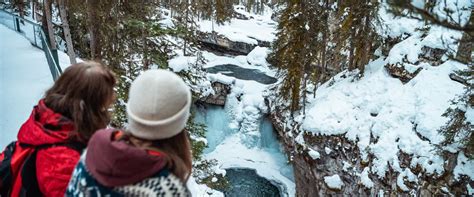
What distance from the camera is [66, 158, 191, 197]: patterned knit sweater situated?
4.57ft

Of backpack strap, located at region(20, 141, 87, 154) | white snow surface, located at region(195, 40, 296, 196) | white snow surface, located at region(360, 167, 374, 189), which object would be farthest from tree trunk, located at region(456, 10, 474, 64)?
white snow surface, located at region(195, 40, 296, 196)

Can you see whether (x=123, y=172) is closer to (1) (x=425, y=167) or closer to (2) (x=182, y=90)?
(2) (x=182, y=90)

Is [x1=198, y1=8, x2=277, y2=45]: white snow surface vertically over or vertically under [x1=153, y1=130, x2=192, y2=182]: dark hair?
under

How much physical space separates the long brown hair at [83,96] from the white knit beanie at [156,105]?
46 cm

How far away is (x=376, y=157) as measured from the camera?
10.3 metres

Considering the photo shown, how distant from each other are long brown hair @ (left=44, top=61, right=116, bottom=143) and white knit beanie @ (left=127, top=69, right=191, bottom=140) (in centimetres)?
46

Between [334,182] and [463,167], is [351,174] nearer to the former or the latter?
[334,182]

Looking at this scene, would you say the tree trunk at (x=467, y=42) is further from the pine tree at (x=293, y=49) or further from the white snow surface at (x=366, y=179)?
the pine tree at (x=293, y=49)

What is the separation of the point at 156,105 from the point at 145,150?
189 mm

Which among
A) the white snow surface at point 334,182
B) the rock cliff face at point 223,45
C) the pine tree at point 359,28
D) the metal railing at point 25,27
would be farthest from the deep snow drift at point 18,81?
the rock cliff face at point 223,45

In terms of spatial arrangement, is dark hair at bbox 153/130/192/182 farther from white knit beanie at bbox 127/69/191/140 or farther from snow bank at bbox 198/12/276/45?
snow bank at bbox 198/12/276/45

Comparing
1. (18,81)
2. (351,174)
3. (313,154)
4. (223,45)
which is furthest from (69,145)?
(223,45)

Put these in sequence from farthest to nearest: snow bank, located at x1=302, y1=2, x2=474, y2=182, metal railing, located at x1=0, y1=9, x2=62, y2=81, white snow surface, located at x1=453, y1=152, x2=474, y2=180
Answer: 1. snow bank, located at x1=302, y1=2, x2=474, y2=182
2. metal railing, located at x1=0, y1=9, x2=62, y2=81
3. white snow surface, located at x1=453, y1=152, x2=474, y2=180

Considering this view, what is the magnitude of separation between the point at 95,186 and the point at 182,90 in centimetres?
53
